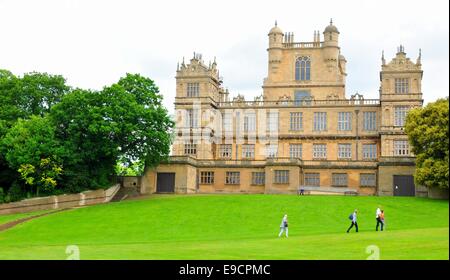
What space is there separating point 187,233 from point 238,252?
56.9ft

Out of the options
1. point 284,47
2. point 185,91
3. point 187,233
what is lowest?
point 187,233

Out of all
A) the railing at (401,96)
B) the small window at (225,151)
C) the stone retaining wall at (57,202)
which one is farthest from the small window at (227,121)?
the stone retaining wall at (57,202)

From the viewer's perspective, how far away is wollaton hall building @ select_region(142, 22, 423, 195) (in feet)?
256

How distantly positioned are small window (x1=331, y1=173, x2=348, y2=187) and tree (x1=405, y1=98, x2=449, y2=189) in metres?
12.3

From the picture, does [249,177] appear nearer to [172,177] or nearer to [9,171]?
[172,177]

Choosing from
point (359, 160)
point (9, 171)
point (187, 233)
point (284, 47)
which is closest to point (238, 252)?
point (187, 233)

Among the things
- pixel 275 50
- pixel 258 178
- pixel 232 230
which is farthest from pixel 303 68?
pixel 232 230

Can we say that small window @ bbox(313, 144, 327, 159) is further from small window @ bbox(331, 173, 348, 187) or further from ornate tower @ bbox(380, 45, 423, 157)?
ornate tower @ bbox(380, 45, 423, 157)

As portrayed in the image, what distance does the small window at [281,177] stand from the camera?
77.6m

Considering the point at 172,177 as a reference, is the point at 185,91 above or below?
above

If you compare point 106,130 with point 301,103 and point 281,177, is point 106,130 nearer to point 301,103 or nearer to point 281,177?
point 281,177

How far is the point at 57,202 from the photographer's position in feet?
222

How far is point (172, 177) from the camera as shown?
78188 millimetres

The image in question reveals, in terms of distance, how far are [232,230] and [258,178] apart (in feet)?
105
